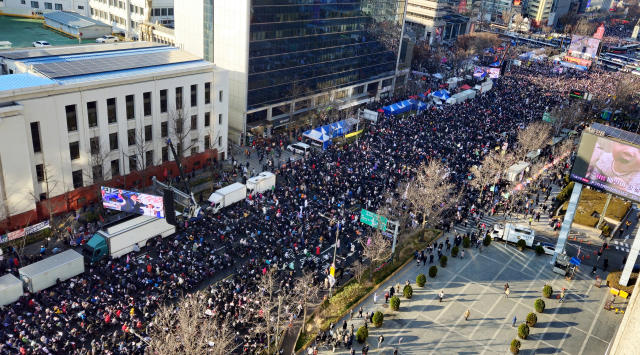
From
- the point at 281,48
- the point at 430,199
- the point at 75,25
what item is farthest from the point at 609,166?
the point at 75,25

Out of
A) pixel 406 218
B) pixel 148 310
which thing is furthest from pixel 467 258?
pixel 148 310

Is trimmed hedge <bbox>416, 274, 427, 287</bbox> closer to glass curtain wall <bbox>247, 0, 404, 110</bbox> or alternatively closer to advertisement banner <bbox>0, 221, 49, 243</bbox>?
advertisement banner <bbox>0, 221, 49, 243</bbox>

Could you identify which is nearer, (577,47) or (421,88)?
(421,88)

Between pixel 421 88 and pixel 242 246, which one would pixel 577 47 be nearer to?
pixel 421 88

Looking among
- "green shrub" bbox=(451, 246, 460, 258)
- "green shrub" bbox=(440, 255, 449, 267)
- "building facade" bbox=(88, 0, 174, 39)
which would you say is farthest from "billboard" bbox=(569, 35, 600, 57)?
"green shrub" bbox=(440, 255, 449, 267)

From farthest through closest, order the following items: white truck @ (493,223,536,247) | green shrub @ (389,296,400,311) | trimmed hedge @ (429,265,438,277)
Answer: white truck @ (493,223,536,247) < trimmed hedge @ (429,265,438,277) < green shrub @ (389,296,400,311)
